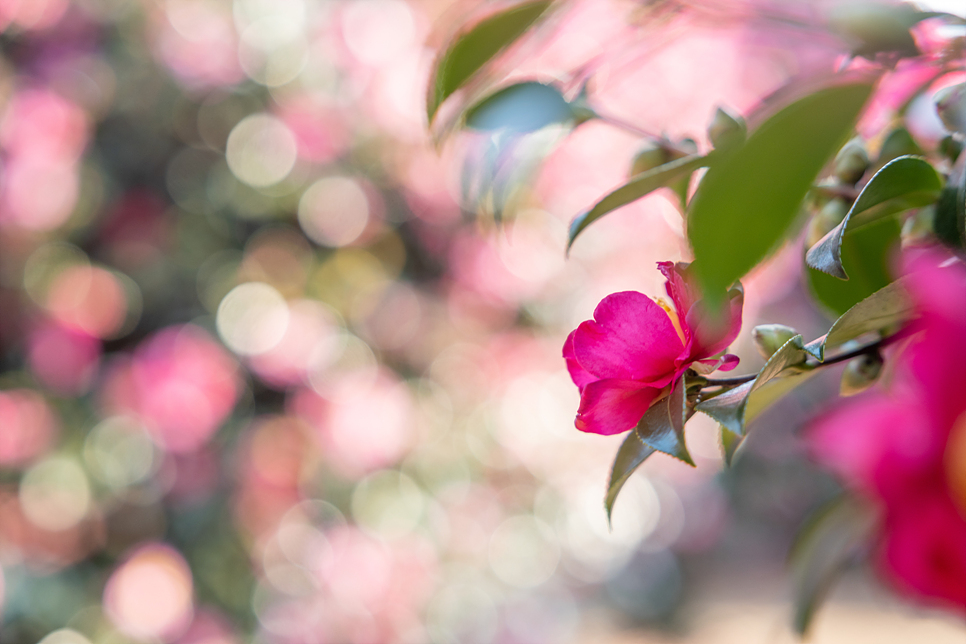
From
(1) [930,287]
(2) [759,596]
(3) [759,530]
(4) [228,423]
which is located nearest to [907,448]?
(1) [930,287]

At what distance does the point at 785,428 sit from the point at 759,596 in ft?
1.83

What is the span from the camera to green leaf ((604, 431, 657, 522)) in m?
0.22

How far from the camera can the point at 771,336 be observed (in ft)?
0.81

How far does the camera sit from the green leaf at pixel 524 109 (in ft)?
1.00

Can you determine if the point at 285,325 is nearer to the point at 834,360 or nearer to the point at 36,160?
the point at 36,160

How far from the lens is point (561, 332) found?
154cm

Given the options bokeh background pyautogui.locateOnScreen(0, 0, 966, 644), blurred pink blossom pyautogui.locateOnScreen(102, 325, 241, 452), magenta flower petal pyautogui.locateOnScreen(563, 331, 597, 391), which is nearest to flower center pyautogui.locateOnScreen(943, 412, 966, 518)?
magenta flower petal pyautogui.locateOnScreen(563, 331, 597, 391)

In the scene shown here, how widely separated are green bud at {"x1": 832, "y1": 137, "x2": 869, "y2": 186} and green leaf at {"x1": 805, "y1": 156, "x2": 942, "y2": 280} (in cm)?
3

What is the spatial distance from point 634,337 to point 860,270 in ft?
0.54

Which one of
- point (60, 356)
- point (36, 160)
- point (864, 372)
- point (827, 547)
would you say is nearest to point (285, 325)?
point (60, 356)

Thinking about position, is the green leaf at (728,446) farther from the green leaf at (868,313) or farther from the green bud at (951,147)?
the green bud at (951,147)

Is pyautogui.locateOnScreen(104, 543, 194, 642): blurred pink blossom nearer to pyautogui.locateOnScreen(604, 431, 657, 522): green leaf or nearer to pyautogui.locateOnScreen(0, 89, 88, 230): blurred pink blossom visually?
pyautogui.locateOnScreen(0, 89, 88, 230): blurred pink blossom

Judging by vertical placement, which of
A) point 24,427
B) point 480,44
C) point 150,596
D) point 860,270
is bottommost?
point 150,596

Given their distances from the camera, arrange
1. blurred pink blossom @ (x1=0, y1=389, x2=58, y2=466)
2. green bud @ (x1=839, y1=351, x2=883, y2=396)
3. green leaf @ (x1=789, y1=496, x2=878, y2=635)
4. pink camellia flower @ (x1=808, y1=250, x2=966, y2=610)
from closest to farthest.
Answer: pink camellia flower @ (x1=808, y1=250, x2=966, y2=610) < green bud @ (x1=839, y1=351, x2=883, y2=396) < green leaf @ (x1=789, y1=496, x2=878, y2=635) < blurred pink blossom @ (x1=0, y1=389, x2=58, y2=466)
